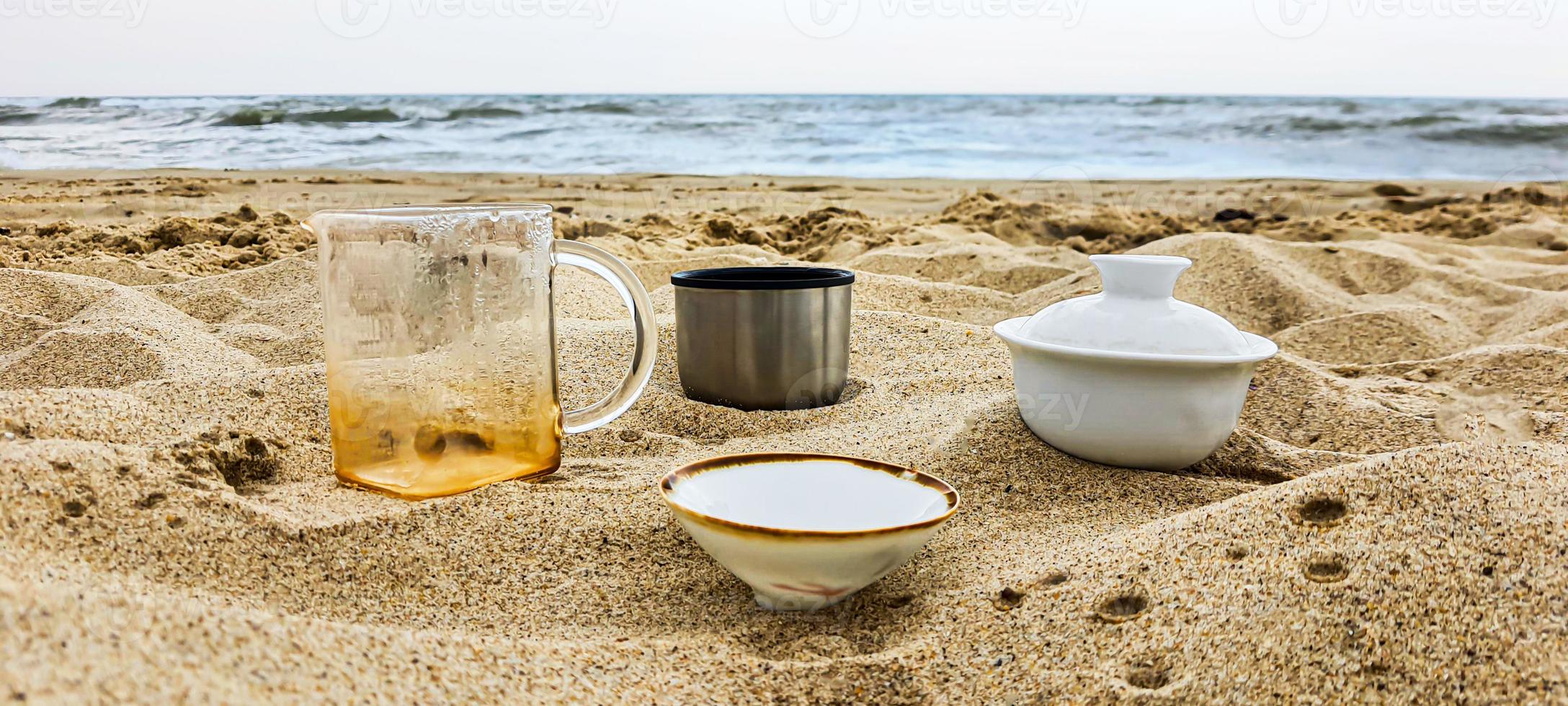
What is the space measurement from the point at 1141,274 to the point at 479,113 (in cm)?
1009

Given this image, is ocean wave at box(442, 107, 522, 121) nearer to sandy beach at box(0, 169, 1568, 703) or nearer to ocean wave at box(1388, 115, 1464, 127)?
sandy beach at box(0, 169, 1568, 703)

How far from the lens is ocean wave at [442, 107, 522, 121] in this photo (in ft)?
32.9

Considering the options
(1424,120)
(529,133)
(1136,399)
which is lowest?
(1136,399)

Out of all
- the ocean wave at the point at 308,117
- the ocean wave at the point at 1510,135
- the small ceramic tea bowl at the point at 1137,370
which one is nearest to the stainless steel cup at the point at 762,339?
the small ceramic tea bowl at the point at 1137,370

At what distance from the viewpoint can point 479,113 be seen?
10258 mm

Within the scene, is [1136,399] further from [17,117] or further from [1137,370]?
[17,117]

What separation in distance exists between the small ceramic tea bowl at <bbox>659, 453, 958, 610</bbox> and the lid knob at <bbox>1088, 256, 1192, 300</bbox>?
1.58 ft

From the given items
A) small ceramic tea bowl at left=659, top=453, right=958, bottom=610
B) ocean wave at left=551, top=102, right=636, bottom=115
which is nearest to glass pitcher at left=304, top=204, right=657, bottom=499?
small ceramic tea bowl at left=659, top=453, right=958, bottom=610

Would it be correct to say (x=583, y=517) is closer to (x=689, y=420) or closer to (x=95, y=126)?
(x=689, y=420)

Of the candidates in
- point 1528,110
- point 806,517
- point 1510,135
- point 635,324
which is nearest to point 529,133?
point 635,324

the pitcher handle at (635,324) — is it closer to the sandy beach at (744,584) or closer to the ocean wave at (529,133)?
the sandy beach at (744,584)

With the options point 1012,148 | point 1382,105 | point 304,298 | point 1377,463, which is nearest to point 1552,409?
point 1377,463

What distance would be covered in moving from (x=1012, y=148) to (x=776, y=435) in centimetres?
797

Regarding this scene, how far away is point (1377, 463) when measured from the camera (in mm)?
1080
